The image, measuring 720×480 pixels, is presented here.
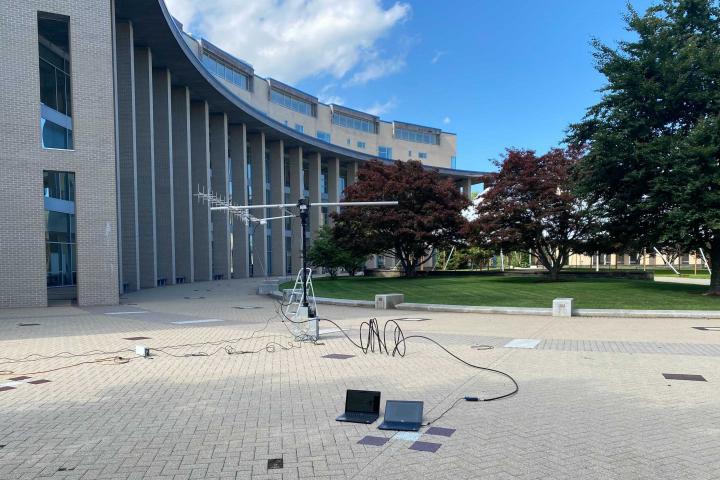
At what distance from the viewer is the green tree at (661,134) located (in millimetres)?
19609

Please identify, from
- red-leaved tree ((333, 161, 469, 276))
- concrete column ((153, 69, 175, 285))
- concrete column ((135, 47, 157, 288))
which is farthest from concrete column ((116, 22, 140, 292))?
red-leaved tree ((333, 161, 469, 276))

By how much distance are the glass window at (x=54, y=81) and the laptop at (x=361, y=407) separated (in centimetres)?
1943

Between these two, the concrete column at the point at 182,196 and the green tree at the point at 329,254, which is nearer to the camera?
the concrete column at the point at 182,196

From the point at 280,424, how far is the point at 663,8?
994 inches

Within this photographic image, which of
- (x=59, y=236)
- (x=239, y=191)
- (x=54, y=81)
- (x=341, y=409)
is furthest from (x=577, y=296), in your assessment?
(x=239, y=191)

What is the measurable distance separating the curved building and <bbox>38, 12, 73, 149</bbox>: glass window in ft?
0.26

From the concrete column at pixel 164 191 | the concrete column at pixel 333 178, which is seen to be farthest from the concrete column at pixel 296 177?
the concrete column at pixel 164 191

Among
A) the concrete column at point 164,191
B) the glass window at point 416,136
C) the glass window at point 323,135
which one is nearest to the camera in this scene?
the concrete column at point 164,191

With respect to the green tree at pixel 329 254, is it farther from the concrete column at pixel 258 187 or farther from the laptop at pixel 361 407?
the laptop at pixel 361 407

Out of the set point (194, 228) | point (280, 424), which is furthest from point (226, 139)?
point (280, 424)

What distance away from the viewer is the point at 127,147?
1189 inches

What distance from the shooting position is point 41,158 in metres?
20.5

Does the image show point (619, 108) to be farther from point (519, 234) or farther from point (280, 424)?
point (280, 424)

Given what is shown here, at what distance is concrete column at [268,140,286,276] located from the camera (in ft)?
182
